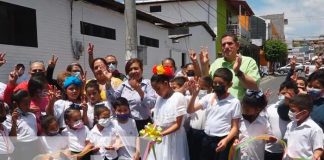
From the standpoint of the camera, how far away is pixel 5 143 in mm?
3748

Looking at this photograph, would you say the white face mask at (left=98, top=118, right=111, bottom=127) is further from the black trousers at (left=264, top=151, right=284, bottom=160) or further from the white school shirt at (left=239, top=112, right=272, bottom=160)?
the black trousers at (left=264, top=151, right=284, bottom=160)

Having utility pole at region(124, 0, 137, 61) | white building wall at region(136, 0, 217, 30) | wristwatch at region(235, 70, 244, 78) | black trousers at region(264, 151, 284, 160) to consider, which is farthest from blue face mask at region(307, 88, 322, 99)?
white building wall at region(136, 0, 217, 30)

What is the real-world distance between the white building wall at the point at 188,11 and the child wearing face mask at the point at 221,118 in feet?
78.3

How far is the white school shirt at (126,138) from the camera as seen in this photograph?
4.00m

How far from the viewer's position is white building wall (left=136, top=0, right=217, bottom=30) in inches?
1069

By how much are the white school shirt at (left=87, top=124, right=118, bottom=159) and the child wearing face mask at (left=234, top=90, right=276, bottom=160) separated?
1.29 metres

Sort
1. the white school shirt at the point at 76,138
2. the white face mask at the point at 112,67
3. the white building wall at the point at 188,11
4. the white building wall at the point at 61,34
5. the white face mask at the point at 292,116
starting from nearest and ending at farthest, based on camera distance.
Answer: the white face mask at the point at 292,116, the white school shirt at the point at 76,138, the white face mask at the point at 112,67, the white building wall at the point at 61,34, the white building wall at the point at 188,11

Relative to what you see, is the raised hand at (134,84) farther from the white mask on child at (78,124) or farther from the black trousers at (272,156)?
the black trousers at (272,156)

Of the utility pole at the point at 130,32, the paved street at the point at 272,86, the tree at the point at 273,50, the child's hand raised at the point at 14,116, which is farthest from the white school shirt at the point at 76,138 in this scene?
the tree at the point at 273,50

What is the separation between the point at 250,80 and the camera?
3.54m

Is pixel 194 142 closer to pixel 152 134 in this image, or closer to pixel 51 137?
pixel 152 134

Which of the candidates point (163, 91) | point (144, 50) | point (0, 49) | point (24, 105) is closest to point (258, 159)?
point (163, 91)

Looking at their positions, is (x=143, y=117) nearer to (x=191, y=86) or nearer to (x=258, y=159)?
(x=191, y=86)

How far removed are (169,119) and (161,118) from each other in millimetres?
103
